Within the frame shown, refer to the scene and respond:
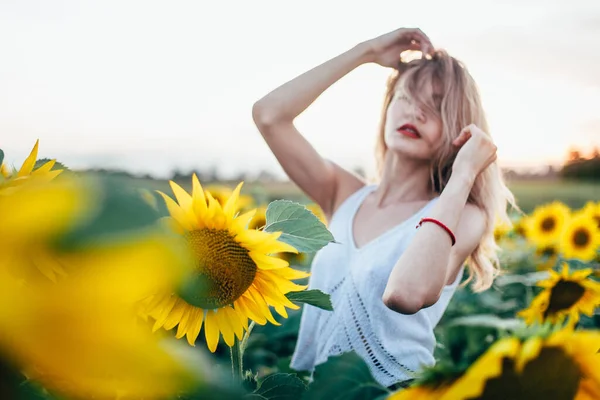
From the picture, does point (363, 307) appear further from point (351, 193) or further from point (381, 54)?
point (381, 54)

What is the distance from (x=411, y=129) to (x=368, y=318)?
1.49 ft

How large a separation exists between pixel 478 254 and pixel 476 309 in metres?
1.25

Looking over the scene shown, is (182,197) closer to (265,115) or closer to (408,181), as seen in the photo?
(265,115)

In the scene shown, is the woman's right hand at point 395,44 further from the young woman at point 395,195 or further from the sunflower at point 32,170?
the sunflower at point 32,170

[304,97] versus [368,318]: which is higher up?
[304,97]

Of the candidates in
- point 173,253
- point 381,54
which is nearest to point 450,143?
point 381,54

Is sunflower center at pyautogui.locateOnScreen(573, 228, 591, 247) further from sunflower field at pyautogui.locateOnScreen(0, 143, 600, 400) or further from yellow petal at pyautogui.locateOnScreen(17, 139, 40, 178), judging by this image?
yellow petal at pyautogui.locateOnScreen(17, 139, 40, 178)

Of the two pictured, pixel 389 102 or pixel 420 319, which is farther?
pixel 389 102

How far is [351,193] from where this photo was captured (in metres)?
1.68

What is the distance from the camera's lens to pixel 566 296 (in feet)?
5.09

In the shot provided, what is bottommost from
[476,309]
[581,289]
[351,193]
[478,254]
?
[476,309]

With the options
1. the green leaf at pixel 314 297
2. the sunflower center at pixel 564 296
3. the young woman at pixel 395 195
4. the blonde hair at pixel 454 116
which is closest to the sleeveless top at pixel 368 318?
the young woman at pixel 395 195

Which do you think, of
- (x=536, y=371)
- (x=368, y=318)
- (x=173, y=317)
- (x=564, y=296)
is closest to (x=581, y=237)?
(x=564, y=296)

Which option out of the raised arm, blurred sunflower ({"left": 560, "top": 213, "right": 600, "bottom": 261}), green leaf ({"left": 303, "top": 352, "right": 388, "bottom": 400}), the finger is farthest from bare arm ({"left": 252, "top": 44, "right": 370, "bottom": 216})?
blurred sunflower ({"left": 560, "top": 213, "right": 600, "bottom": 261})
